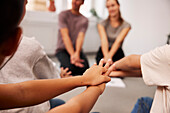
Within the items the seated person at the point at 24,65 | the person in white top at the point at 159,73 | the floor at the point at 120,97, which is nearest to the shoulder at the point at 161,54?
the person in white top at the point at 159,73

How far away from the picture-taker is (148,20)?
276 cm

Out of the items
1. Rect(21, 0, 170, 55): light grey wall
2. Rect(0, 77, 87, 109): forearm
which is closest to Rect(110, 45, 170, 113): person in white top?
Rect(0, 77, 87, 109): forearm

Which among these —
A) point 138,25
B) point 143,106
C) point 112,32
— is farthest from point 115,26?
point 138,25

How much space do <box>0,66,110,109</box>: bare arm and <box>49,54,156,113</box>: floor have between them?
0.48m

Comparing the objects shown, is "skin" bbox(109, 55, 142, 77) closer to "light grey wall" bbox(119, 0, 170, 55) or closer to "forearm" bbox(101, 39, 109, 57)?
"forearm" bbox(101, 39, 109, 57)

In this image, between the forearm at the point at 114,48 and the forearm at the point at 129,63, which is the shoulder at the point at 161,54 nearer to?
the forearm at the point at 129,63

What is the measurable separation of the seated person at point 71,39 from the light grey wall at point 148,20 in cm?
134

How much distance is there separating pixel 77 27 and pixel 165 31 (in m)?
1.63

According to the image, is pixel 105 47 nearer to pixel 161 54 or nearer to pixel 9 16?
pixel 161 54

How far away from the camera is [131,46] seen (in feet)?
9.66

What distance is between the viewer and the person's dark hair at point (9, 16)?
164 mm

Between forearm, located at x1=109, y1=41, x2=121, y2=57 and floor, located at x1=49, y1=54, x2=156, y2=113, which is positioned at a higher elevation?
forearm, located at x1=109, y1=41, x2=121, y2=57

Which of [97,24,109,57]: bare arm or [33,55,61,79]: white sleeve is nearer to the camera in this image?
[33,55,61,79]: white sleeve

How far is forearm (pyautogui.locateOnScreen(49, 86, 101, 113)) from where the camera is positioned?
0.40 m
